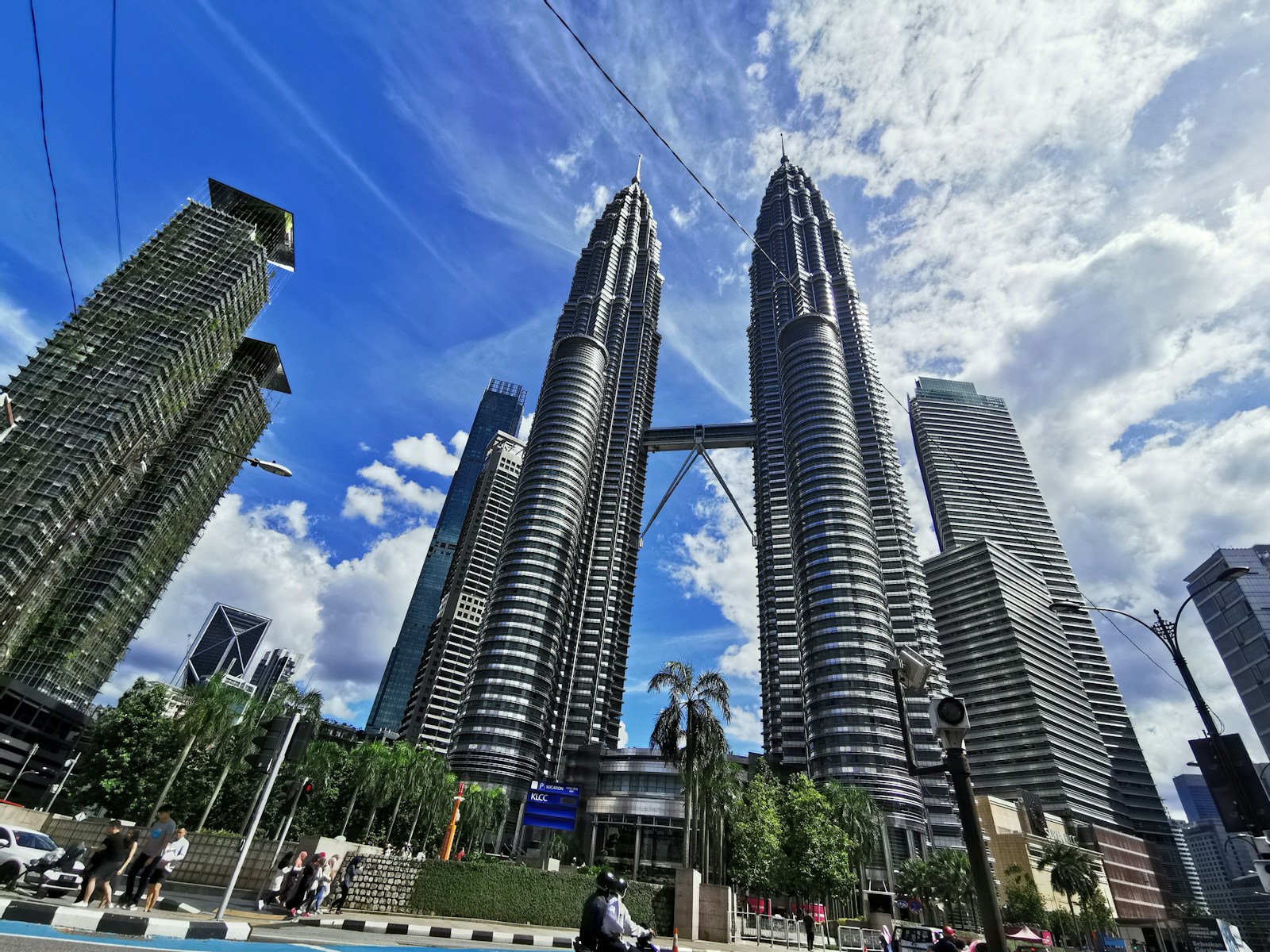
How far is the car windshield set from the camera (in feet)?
55.5

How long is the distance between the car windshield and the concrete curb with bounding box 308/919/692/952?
7.82 metres

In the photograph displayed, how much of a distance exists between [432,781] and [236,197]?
104073 mm

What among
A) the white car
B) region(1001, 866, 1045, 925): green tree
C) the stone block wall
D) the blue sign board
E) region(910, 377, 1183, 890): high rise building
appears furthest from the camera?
region(910, 377, 1183, 890): high rise building

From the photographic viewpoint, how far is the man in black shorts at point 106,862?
12.2 metres

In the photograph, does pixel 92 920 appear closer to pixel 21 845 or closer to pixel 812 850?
pixel 21 845

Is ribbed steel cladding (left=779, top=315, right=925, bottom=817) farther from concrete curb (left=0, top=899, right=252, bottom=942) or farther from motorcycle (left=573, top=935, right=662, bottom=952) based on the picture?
concrete curb (left=0, top=899, right=252, bottom=942)

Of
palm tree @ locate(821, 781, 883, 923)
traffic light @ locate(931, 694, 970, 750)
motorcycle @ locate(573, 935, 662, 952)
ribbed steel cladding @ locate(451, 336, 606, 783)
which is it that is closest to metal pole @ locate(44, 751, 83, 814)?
ribbed steel cladding @ locate(451, 336, 606, 783)

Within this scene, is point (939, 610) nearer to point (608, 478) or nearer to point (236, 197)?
point (608, 478)

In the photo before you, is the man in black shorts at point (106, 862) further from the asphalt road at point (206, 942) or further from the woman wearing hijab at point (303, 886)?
the woman wearing hijab at point (303, 886)

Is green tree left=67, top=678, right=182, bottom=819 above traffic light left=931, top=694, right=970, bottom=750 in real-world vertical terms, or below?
above

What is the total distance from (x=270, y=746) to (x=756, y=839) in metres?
35.2

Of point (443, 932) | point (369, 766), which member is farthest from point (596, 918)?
point (369, 766)

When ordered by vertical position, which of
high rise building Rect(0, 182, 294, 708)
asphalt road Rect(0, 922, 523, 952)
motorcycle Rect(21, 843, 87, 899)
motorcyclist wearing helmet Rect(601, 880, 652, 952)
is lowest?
asphalt road Rect(0, 922, 523, 952)

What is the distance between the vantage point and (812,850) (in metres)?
39.3
